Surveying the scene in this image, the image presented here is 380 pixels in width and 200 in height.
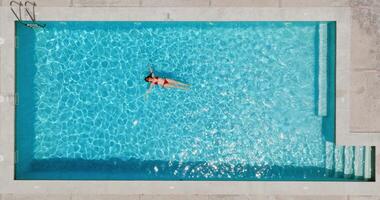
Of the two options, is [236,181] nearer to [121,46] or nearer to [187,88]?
[187,88]

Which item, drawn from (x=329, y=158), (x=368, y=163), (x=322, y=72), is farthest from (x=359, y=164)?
(x=322, y=72)

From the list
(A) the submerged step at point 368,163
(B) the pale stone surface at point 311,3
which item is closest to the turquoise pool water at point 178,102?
(B) the pale stone surface at point 311,3

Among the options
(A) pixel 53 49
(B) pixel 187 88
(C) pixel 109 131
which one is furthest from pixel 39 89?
(B) pixel 187 88

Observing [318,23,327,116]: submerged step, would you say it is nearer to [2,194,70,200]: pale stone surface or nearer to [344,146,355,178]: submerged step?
[344,146,355,178]: submerged step

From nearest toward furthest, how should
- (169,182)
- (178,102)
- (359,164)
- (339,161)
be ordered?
(169,182) < (359,164) < (339,161) < (178,102)

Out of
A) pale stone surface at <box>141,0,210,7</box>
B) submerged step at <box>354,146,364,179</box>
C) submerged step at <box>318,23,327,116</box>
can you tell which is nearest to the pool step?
submerged step at <box>354,146,364,179</box>

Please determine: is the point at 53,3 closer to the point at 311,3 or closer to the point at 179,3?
the point at 179,3

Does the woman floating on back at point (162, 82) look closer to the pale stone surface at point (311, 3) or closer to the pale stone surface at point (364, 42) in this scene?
the pale stone surface at point (311, 3)
